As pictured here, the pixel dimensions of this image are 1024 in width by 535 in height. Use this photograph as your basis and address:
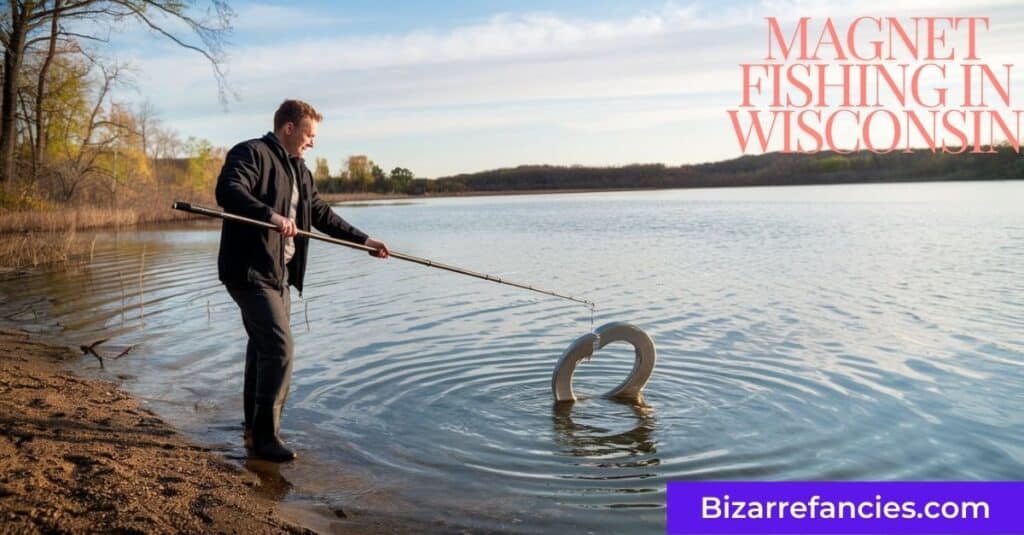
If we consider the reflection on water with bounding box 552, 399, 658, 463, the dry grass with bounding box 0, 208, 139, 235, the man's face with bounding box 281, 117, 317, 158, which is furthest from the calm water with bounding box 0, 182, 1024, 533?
the dry grass with bounding box 0, 208, 139, 235

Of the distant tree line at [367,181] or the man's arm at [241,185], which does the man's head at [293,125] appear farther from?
the distant tree line at [367,181]

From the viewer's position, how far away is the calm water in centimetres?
568

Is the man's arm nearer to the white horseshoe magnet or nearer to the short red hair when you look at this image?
the short red hair

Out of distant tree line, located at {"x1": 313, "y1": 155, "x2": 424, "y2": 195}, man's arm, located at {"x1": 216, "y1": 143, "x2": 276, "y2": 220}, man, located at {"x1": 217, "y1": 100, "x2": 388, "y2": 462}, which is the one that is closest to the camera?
man's arm, located at {"x1": 216, "y1": 143, "x2": 276, "y2": 220}

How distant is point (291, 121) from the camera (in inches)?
227

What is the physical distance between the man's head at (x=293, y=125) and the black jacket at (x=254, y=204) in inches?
2.7

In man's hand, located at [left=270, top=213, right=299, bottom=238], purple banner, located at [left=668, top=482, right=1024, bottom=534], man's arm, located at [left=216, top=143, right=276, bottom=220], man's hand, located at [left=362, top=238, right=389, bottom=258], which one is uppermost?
man's arm, located at [left=216, top=143, right=276, bottom=220]

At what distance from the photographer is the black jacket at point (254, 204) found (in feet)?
17.1

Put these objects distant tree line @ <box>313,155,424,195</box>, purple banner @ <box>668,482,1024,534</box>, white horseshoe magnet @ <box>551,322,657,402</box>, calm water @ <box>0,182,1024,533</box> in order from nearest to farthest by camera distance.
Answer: purple banner @ <box>668,482,1024,534</box> → calm water @ <box>0,182,1024,533</box> → white horseshoe magnet @ <box>551,322,657,402</box> → distant tree line @ <box>313,155,424,195</box>

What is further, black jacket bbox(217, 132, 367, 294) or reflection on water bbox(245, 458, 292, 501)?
black jacket bbox(217, 132, 367, 294)

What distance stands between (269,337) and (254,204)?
90cm

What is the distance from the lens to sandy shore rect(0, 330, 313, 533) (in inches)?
162

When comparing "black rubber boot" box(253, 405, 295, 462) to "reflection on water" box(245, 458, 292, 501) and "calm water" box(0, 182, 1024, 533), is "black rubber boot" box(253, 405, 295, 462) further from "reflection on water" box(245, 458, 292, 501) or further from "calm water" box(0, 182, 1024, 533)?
"calm water" box(0, 182, 1024, 533)

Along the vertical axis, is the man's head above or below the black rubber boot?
above
